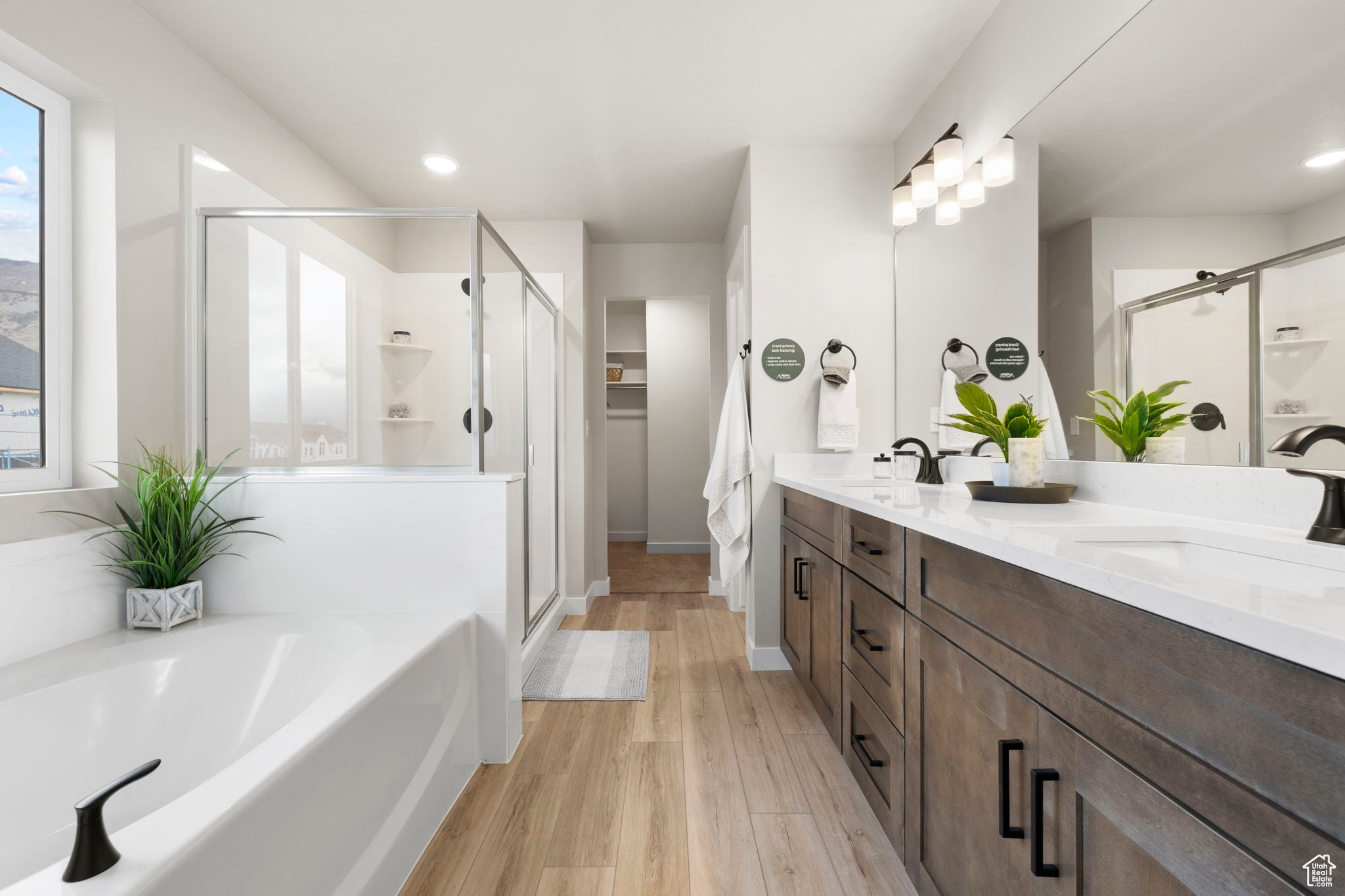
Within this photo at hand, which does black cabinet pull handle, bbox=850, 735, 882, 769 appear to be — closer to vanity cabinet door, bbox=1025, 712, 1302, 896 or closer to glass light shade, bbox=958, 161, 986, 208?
vanity cabinet door, bbox=1025, 712, 1302, 896

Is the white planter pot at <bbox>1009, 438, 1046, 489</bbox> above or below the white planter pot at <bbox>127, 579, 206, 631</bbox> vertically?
above

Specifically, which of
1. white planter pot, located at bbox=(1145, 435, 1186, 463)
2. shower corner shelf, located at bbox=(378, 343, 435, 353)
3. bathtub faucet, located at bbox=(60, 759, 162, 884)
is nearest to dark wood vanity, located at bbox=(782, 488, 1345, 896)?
white planter pot, located at bbox=(1145, 435, 1186, 463)

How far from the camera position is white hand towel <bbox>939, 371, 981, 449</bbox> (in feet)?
7.45

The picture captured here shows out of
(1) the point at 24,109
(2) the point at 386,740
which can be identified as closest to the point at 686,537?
(2) the point at 386,740

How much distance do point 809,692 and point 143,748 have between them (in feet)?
6.48

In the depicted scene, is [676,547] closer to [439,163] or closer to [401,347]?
[401,347]

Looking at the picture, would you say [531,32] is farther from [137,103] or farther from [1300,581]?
[1300,581]

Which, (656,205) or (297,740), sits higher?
(656,205)

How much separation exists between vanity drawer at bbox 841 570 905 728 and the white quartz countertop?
0.76ft

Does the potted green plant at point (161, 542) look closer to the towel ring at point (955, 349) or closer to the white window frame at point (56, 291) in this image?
the white window frame at point (56, 291)

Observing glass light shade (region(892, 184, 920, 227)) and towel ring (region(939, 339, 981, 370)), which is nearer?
towel ring (region(939, 339, 981, 370))

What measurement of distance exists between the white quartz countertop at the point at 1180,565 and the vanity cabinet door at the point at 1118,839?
0.20 m

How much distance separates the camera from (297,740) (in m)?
1.00

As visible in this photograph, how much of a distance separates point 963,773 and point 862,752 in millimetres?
658
